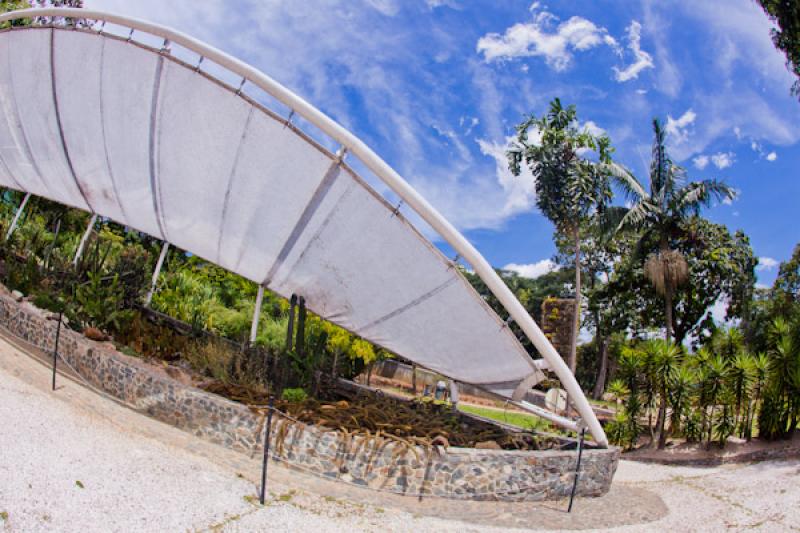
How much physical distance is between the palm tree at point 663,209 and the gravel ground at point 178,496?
1514 cm

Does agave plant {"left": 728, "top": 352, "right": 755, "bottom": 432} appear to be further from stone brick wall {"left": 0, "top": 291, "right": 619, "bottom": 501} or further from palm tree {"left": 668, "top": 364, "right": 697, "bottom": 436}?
stone brick wall {"left": 0, "top": 291, "right": 619, "bottom": 501}

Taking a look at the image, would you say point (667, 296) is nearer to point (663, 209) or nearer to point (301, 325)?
point (663, 209)

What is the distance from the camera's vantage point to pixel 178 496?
5.29m

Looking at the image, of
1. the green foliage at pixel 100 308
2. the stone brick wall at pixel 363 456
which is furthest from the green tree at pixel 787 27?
the green foliage at pixel 100 308

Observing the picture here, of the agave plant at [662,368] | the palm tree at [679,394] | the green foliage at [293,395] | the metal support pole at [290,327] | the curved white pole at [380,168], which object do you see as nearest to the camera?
the curved white pole at [380,168]

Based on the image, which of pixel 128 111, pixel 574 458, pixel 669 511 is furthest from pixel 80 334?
pixel 669 511

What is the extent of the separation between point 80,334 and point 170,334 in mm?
1538

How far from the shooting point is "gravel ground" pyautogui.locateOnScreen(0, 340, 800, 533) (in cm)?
473

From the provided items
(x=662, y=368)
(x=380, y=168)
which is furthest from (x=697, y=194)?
(x=380, y=168)

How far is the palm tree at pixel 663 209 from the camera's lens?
22859 mm

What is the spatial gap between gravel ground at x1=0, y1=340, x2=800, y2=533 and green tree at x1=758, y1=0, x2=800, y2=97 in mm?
14335

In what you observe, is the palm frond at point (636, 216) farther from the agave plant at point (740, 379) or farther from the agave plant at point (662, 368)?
the agave plant at point (740, 379)

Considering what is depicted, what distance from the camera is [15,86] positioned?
10.7 metres

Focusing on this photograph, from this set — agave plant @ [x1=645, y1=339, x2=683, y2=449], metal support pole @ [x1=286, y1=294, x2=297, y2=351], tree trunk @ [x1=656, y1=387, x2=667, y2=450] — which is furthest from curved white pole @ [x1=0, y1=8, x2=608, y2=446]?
tree trunk @ [x1=656, y1=387, x2=667, y2=450]
